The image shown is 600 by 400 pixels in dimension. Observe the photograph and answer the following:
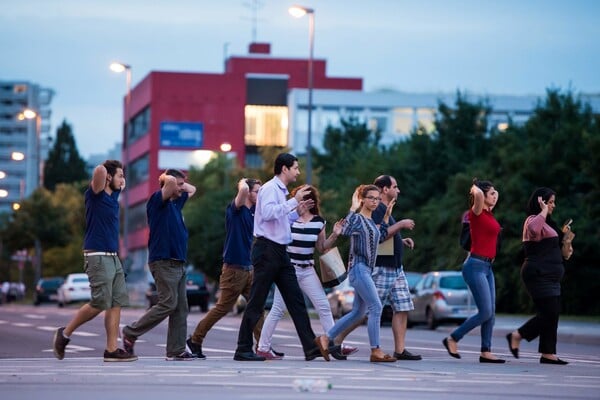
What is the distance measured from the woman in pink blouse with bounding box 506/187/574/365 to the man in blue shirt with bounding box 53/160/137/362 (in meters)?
4.42

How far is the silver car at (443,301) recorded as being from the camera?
36688 mm

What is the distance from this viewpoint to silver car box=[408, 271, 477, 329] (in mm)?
36688

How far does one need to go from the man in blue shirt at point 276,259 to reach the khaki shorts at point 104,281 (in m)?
1.38

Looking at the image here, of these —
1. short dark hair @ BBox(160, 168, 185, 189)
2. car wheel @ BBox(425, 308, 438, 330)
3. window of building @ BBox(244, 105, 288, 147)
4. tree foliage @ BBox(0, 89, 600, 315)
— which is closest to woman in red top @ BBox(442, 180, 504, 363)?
short dark hair @ BBox(160, 168, 185, 189)

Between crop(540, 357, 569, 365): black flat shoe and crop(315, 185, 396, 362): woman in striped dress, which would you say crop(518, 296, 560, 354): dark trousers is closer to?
crop(540, 357, 569, 365): black flat shoe

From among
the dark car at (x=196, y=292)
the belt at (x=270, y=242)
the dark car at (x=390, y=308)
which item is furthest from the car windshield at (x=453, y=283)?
the belt at (x=270, y=242)

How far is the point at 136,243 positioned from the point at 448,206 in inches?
2309

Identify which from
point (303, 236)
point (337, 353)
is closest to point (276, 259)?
point (303, 236)

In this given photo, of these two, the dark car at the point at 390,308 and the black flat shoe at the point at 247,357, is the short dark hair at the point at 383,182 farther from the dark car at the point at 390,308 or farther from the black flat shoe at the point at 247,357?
the dark car at the point at 390,308

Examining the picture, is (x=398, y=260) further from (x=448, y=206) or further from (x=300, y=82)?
(x=300, y=82)

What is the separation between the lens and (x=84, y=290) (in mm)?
64250

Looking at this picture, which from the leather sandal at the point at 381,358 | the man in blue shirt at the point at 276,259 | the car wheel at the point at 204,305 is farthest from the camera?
the car wheel at the point at 204,305

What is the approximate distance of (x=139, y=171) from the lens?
120 meters

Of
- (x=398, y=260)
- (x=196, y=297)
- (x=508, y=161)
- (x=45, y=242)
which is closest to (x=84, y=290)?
(x=196, y=297)
